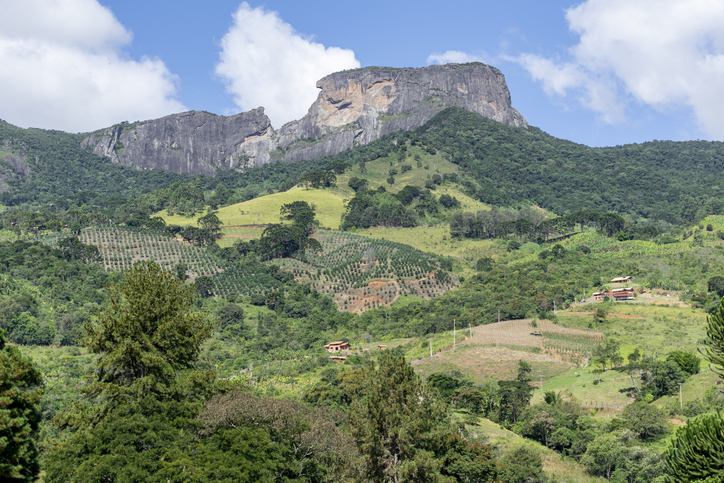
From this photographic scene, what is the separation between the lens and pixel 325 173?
133000 millimetres

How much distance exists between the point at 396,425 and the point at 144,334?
1021 centimetres

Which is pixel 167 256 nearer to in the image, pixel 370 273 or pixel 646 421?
pixel 370 273

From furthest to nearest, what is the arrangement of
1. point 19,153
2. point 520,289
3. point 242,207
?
point 19,153
point 242,207
point 520,289

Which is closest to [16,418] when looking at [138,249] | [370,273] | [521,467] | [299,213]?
[521,467]

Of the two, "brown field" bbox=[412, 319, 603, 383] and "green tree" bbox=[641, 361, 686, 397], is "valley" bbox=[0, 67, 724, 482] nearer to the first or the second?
→ "green tree" bbox=[641, 361, 686, 397]

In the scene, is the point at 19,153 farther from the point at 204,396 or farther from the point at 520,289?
the point at 204,396

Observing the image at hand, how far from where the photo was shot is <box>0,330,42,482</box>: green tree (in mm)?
15219

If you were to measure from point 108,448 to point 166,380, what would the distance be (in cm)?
424

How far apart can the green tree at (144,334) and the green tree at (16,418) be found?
13.4 ft

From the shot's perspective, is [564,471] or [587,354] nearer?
[564,471]

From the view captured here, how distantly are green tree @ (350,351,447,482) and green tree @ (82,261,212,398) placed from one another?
299 inches

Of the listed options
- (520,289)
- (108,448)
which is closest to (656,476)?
(108,448)

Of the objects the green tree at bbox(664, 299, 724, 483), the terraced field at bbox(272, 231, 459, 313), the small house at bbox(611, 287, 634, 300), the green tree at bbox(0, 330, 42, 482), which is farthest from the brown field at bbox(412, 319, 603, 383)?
the green tree at bbox(0, 330, 42, 482)

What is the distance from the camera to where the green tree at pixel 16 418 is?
49.9ft
